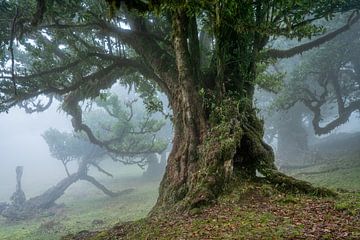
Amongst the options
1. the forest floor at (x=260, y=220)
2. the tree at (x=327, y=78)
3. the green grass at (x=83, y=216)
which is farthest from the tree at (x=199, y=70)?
the tree at (x=327, y=78)

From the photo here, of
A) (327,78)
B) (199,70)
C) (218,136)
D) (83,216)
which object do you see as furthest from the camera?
(327,78)

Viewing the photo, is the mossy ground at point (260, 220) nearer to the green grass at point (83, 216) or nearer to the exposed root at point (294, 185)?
the exposed root at point (294, 185)

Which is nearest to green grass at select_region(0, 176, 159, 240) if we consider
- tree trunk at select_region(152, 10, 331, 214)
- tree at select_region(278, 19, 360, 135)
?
tree trunk at select_region(152, 10, 331, 214)

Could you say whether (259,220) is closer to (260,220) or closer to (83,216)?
(260,220)

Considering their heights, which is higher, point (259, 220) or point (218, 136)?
point (218, 136)

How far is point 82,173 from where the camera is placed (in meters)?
32.6

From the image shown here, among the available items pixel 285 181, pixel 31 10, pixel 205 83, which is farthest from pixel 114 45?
pixel 285 181

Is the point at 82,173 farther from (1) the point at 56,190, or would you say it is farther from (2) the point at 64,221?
(2) the point at 64,221

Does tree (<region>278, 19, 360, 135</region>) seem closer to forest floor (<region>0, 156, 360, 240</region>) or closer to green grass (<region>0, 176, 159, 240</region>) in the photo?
green grass (<region>0, 176, 159, 240</region>)

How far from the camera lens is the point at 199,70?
10.3 metres

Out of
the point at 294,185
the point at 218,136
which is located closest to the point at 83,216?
the point at 218,136

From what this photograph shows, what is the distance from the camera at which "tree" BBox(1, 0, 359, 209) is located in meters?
8.30

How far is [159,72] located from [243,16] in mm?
5219

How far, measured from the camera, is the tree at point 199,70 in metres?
8.30
